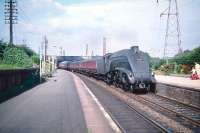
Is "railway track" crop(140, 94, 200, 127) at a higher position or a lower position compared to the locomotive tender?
lower

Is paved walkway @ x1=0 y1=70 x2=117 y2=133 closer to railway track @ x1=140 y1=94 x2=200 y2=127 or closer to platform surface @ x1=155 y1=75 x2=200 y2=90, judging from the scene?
railway track @ x1=140 y1=94 x2=200 y2=127

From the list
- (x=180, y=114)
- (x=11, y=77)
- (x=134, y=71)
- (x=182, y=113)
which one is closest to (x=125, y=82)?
(x=134, y=71)

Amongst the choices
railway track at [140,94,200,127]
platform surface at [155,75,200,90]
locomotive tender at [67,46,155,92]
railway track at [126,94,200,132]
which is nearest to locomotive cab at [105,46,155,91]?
locomotive tender at [67,46,155,92]

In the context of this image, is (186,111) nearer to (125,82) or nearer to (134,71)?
(134,71)

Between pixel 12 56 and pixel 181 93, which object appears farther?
pixel 12 56

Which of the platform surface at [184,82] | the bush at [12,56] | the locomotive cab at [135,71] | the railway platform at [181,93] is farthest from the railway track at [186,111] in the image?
the bush at [12,56]

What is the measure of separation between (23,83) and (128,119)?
16117 millimetres

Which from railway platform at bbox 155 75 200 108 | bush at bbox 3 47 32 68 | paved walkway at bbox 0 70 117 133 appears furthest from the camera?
bush at bbox 3 47 32 68

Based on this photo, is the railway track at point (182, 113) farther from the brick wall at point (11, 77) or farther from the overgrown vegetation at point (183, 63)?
the overgrown vegetation at point (183, 63)

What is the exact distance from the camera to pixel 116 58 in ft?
81.5

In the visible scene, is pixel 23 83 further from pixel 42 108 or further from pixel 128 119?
pixel 128 119

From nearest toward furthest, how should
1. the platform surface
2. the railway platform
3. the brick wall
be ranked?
the railway platform < the brick wall < the platform surface

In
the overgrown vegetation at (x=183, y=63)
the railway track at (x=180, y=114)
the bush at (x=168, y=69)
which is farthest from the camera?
the bush at (x=168, y=69)

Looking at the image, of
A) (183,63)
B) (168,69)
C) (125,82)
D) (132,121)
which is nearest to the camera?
(132,121)
